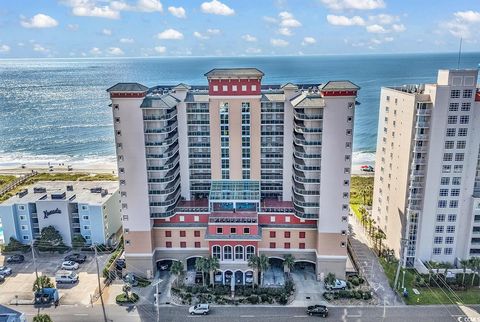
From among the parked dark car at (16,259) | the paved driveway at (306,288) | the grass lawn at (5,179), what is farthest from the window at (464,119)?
the grass lawn at (5,179)

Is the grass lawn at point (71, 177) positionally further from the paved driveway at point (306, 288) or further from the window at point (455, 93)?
the window at point (455, 93)

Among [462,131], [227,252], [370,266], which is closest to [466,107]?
[462,131]

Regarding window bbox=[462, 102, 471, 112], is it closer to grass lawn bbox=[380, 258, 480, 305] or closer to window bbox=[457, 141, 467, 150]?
window bbox=[457, 141, 467, 150]

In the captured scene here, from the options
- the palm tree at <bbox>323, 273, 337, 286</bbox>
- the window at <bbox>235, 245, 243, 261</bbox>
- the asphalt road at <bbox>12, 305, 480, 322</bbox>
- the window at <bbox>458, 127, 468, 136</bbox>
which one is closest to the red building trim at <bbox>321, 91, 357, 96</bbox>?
the window at <bbox>458, 127, 468, 136</bbox>

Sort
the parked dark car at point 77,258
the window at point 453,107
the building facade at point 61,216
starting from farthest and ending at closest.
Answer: the building facade at point 61,216 → the parked dark car at point 77,258 → the window at point 453,107

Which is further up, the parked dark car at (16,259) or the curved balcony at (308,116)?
the curved balcony at (308,116)

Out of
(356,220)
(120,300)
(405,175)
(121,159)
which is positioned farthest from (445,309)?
(121,159)

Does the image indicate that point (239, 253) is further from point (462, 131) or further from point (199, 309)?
point (462, 131)

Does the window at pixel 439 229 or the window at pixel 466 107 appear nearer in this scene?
the window at pixel 466 107
